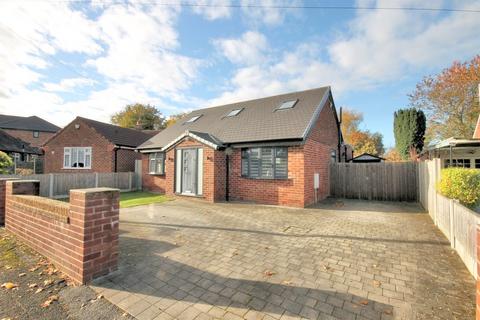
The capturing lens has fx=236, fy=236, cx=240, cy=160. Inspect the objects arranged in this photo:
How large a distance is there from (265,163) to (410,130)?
2130 cm

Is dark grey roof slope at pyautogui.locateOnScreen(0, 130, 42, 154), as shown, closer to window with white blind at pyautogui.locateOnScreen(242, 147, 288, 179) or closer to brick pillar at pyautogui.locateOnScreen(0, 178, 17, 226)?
brick pillar at pyautogui.locateOnScreen(0, 178, 17, 226)

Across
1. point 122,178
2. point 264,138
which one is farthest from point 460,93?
point 122,178

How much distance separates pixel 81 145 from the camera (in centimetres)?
1905

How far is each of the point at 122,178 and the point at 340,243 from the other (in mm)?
14877

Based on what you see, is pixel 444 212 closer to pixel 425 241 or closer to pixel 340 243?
pixel 425 241

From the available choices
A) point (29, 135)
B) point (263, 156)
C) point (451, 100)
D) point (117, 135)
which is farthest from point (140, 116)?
point (451, 100)

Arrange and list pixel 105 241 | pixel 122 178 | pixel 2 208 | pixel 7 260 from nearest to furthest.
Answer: pixel 105 241 → pixel 7 260 → pixel 2 208 → pixel 122 178

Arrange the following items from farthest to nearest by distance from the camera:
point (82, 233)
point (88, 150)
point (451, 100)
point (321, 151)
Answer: point (451, 100) → point (88, 150) → point (321, 151) → point (82, 233)

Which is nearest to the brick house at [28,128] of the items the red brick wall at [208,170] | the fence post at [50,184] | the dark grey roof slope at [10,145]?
the dark grey roof slope at [10,145]

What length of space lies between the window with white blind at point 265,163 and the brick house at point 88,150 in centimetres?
1178

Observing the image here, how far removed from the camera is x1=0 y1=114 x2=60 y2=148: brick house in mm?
42094

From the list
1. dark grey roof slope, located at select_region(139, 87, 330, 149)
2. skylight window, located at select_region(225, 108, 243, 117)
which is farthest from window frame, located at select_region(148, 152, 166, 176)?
skylight window, located at select_region(225, 108, 243, 117)

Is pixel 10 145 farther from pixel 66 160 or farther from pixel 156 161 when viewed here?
pixel 156 161

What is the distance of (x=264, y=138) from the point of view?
10570 mm
